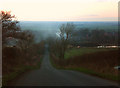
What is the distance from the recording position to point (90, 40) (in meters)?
7.79

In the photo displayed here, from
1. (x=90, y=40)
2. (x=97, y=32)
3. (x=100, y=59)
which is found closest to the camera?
(x=90, y=40)

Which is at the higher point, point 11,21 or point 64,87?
point 11,21

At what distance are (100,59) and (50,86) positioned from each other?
10.7m

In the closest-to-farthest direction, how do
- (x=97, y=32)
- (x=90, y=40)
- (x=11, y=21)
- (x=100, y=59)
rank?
(x=90, y=40)
(x=97, y=32)
(x=11, y=21)
(x=100, y=59)

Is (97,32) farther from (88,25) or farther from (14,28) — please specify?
(14,28)

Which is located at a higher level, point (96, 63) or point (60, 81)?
point (60, 81)

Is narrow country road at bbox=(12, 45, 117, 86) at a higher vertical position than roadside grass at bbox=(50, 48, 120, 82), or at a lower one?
higher

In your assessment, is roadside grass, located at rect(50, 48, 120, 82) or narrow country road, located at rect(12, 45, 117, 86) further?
roadside grass, located at rect(50, 48, 120, 82)

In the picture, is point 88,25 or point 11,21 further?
point 11,21

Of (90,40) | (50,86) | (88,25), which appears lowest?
(50,86)

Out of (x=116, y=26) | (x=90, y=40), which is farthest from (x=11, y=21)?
(x=116, y=26)

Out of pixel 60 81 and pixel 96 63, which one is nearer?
pixel 60 81

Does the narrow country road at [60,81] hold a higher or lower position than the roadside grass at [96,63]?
higher

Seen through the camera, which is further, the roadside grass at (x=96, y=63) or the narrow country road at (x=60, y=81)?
the roadside grass at (x=96, y=63)
